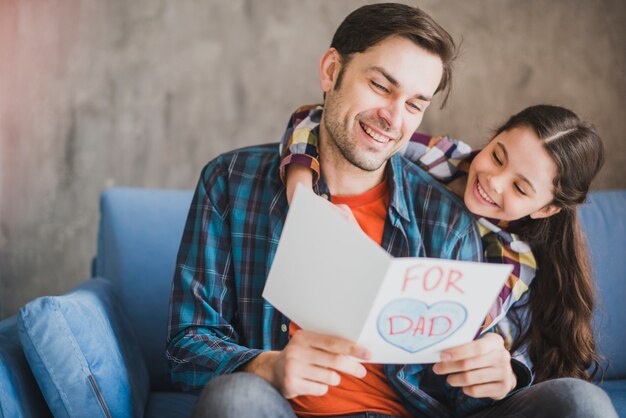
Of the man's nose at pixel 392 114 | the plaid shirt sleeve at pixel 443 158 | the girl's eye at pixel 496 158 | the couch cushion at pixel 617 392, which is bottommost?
the couch cushion at pixel 617 392

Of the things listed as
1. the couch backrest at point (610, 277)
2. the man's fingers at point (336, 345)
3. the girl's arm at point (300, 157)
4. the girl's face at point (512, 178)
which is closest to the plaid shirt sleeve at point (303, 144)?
the girl's arm at point (300, 157)

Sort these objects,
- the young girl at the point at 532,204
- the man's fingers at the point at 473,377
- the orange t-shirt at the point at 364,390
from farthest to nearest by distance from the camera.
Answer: the young girl at the point at 532,204
the orange t-shirt at the point at 364,390
the man's fingers at the point at 473,377

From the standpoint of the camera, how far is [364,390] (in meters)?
1.43

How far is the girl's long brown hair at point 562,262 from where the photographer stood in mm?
1508

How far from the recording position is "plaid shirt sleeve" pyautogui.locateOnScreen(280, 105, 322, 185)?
1454 millimetres

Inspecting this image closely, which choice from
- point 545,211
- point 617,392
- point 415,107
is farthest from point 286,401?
point 617,392

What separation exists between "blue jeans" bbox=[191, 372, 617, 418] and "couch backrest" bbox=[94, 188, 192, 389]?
77 cm

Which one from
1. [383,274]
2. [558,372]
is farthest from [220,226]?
[558,372]

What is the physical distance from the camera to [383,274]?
93 centimetres

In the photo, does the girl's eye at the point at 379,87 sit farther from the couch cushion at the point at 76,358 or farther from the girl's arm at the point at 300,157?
the couch cushion at the point at 76,358

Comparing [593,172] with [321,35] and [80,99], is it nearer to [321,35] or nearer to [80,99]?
[321,35]

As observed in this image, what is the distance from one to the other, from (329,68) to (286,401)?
0.75m

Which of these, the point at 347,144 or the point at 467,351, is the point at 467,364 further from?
the point at 347,144

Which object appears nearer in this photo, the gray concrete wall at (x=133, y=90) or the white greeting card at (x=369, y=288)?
the white greeting card at (x=369, y=288)
